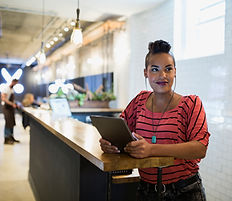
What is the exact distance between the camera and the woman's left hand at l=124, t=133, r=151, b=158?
128 cm

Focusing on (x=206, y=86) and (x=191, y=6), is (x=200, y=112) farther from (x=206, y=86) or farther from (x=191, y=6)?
(x=191, y=6)

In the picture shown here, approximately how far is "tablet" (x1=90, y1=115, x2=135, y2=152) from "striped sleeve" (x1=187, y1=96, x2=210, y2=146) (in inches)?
11.7

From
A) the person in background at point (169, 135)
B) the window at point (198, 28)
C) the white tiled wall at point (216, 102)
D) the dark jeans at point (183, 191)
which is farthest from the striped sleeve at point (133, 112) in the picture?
the window at point (198, 28)

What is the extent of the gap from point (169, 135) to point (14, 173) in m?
3.90

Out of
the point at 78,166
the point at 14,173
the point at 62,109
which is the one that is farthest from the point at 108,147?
the point at 14,173

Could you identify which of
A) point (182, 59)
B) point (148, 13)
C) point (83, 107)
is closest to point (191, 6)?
point (182, 59)

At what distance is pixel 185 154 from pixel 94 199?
3.17 feet

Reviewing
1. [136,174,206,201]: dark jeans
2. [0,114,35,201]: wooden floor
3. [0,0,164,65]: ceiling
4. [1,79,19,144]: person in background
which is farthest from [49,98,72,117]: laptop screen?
[1,79,19,144]: person in background

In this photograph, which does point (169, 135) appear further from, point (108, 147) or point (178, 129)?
point (108, 147)

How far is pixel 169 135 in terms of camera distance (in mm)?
1401

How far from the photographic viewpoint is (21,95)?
61.9 ft

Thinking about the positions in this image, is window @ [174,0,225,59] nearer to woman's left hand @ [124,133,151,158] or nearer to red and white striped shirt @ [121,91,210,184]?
red and white striped shirt @ [121,91,210,184]

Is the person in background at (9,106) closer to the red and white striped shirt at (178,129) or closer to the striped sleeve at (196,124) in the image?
the red and white striped shirt at (178,129)

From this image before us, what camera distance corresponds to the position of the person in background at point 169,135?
132cm
